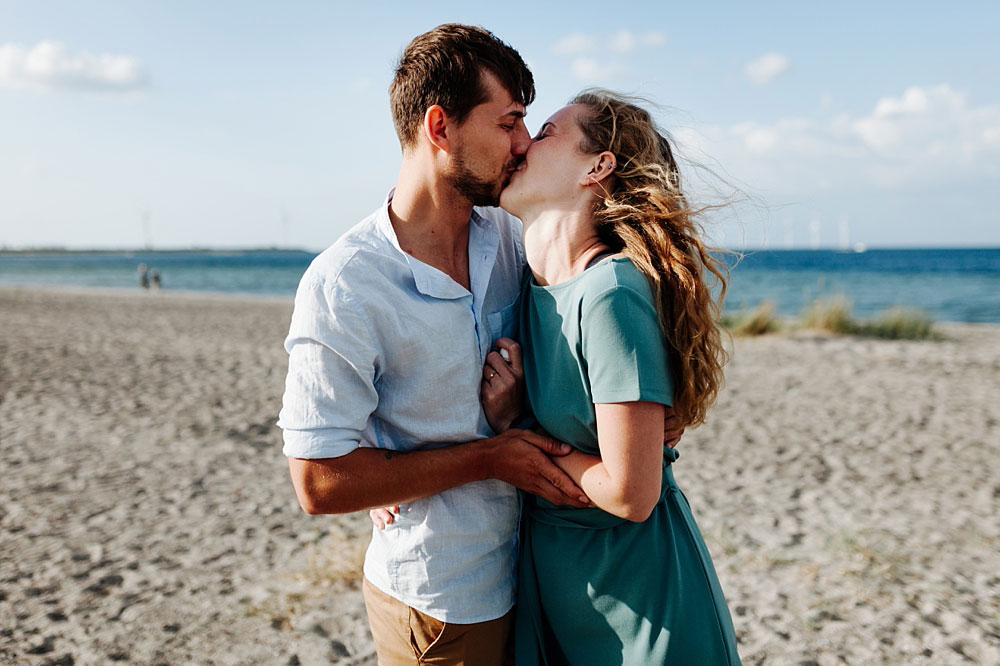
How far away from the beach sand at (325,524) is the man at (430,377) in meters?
2.21

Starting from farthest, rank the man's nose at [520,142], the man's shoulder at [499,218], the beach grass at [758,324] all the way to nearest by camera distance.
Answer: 1. the beach grass at [758,324]
2. the man's shoulder at [499,218]
3. the man's nose at [520,142]

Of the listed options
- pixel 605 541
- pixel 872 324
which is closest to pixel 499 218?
pixel 605 541

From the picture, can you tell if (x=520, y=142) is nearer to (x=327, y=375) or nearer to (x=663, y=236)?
(x=663, y=236)

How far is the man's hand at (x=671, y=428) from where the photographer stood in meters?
1.99

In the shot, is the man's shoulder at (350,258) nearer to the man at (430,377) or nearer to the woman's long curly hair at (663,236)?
the man at (430,377)

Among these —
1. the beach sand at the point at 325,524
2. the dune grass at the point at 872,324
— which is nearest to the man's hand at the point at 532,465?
the beach sand at the point at 325,524

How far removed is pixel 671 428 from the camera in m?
2.05

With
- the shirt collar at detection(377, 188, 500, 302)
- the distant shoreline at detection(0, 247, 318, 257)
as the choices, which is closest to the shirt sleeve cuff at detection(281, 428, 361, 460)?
the shirt collar at detection(377, 188, 500, 302)

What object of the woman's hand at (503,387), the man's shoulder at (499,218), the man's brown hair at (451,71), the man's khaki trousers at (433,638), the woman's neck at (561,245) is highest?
the man's brown hair at (451,71)

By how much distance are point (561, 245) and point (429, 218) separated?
420 mm

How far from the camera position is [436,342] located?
78.6 inches

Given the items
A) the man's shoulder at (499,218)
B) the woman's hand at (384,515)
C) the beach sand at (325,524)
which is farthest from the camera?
the beach sand at (325,524)

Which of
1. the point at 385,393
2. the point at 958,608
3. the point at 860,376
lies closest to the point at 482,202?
the point at 385,393

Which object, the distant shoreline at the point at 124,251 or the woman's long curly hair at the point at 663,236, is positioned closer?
the woman's long curly hair at the point at 663,236
